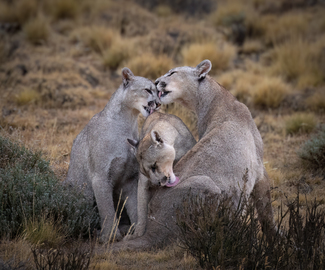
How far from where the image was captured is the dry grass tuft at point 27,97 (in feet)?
34.4

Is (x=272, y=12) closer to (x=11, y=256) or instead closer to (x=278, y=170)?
(x=278, y=170)

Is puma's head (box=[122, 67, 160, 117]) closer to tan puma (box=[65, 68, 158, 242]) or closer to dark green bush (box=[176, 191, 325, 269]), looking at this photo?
tan puma (box=[65, 68, 158, 242])

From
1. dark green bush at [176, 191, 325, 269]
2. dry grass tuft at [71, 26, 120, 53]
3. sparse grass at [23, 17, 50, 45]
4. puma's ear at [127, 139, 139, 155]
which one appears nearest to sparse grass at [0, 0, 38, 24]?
sparse grass at [23, 17, 50, 45]

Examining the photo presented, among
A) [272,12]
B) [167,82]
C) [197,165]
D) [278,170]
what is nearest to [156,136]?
[197,165]

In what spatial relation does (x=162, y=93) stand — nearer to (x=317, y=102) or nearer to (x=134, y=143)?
(x=134, y=143)

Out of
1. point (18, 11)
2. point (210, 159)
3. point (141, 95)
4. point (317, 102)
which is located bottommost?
point (210, 159)

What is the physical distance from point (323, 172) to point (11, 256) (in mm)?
5606

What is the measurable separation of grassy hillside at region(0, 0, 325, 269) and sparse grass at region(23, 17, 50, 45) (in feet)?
0.13

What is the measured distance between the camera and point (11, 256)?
380 cm

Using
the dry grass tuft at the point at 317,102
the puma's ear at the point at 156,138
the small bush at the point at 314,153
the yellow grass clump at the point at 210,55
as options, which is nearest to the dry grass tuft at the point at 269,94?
the dry grass tuft at the point at 317,102

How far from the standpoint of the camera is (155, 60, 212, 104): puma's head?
5898mm

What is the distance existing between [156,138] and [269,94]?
7.68 meters

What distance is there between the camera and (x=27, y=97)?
1058 centimetres

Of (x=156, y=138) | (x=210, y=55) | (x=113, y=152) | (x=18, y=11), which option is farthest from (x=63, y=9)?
(x=156, y=138)
